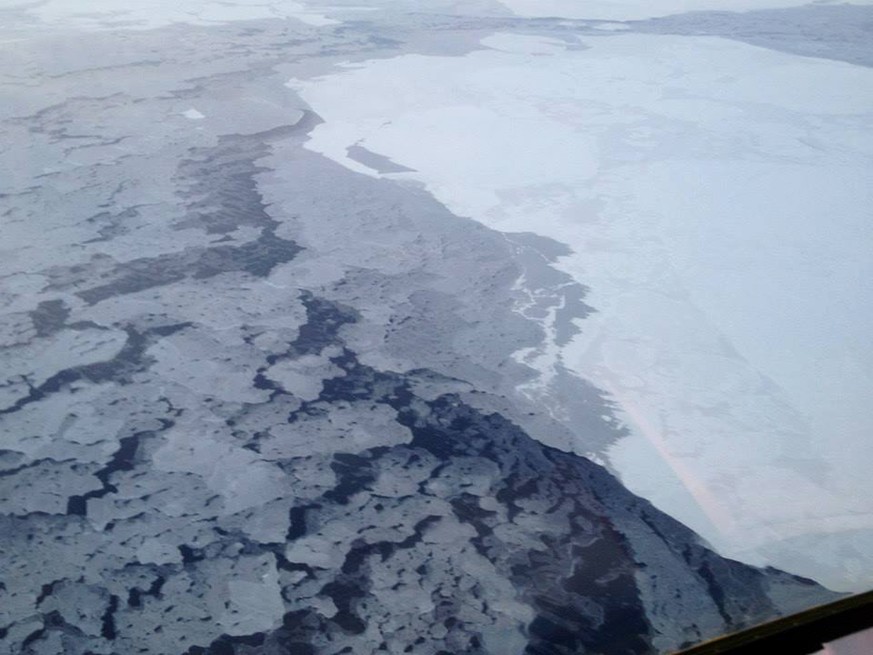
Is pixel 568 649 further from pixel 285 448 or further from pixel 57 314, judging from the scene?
pixel 57 314

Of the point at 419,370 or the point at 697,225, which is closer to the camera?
the point at 419,370

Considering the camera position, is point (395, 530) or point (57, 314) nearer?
point (395, 530)

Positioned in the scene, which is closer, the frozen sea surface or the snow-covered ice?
the frozen sea surface

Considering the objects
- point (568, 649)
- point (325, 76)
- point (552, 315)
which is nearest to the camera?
point (568, 649)

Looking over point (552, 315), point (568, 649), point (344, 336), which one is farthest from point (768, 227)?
point (568, 649)

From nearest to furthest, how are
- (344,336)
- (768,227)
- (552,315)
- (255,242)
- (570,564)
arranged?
(570,564) < (344,336) < (552,315) < (255,242) < (768,227)

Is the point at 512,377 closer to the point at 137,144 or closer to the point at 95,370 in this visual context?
the point at 95,370

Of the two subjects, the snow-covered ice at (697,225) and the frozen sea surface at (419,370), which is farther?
the snow-covered ice at (697,225)

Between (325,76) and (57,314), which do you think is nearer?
(57,314)

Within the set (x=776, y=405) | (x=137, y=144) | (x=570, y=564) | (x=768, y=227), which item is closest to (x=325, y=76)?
(x=137, y=144)
